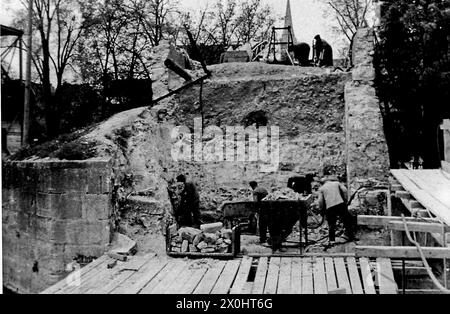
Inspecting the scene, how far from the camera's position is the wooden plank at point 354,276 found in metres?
5.40

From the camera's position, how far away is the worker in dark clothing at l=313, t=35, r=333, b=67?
1588 cm

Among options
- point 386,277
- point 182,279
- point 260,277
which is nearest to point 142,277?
point 182,279

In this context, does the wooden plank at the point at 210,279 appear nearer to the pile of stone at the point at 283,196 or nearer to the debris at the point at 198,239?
the debris at the point at 198,239

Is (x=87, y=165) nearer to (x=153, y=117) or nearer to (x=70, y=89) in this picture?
(x=153, y=117)

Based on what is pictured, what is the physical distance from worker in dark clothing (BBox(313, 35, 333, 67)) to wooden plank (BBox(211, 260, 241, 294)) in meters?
10.7

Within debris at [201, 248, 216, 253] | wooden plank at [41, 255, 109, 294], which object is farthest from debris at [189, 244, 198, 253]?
wooden plank at [41, 255, 109, 294]

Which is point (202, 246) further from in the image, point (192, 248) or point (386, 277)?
point (386, 277)

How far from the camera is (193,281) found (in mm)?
5875

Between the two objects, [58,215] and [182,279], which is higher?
[58,215]

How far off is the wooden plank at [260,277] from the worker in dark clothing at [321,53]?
10561 millimetres

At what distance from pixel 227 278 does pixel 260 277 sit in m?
0.39

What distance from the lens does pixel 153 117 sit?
11.4 metres

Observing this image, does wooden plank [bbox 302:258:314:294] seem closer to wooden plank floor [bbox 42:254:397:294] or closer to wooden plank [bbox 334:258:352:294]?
wooden plank floor [bbox 42:254:397:294]
